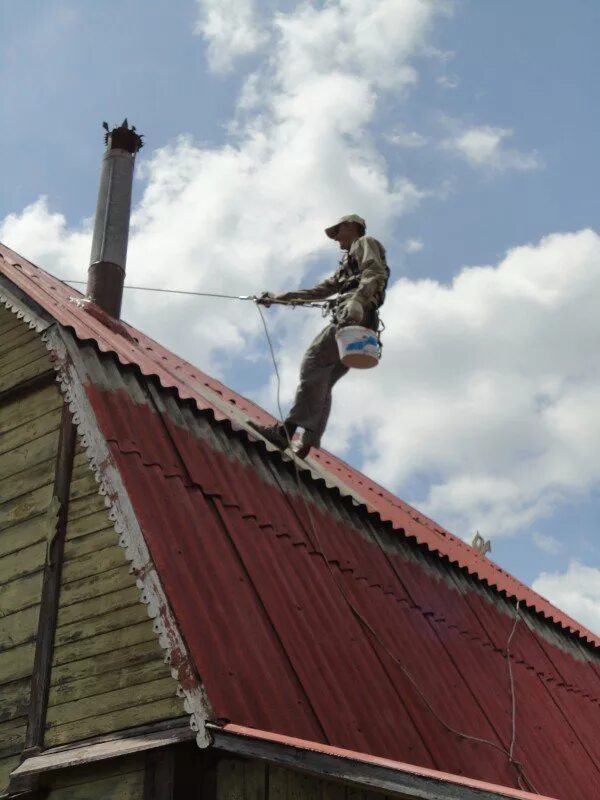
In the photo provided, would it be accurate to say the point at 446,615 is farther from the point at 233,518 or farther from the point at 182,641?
the point at 182,641

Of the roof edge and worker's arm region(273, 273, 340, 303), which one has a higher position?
worker's arm region(273, 273, 340, 303)

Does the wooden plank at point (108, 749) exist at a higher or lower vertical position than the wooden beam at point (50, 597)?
→ lower

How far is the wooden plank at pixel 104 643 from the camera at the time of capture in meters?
5.03

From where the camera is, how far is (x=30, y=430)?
6.62m

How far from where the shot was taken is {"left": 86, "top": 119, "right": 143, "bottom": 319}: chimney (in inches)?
417

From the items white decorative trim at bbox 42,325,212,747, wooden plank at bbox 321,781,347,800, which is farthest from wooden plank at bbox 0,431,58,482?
wooden plank at bbox 321,781,347,800

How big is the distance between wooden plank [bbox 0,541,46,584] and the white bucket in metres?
2.57

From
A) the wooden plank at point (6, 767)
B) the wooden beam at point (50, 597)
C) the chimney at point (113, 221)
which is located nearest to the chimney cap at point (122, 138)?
the chimney at point (113, 221)

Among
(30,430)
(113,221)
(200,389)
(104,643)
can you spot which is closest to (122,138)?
(113,221)

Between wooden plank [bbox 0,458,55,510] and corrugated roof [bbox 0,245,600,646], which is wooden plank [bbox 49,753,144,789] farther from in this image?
corrugated roof [bbox 0,245,600,646]

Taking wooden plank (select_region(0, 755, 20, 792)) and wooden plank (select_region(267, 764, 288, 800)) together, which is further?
wooden plank (select_region(0, 755, 20, 792))

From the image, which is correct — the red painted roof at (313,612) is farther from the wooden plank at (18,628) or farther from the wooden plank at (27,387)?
the wooden plank at (18,628)

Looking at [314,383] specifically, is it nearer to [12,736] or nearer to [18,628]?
[18,628]

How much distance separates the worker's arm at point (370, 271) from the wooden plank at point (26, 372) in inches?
99.3
